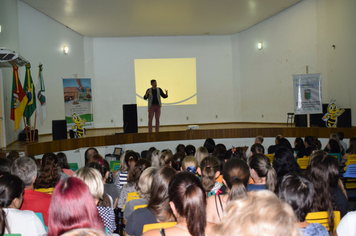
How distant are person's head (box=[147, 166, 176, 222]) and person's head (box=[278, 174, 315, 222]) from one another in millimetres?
660

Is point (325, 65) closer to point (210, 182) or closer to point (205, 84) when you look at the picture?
point (205, 84)

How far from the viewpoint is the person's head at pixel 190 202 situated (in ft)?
4.64

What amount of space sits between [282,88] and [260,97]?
1099 mm

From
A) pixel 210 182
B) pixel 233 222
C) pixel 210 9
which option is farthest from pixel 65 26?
pixel 233 222

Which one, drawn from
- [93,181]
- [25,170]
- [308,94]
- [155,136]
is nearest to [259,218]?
[93,181]

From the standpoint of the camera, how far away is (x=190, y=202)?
143 centimetres

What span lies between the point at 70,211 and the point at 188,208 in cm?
52

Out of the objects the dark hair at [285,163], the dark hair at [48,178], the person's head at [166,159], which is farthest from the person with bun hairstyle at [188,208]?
the person's head at [166,159]

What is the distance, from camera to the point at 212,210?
6.57ft

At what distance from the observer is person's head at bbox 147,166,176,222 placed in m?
1.88

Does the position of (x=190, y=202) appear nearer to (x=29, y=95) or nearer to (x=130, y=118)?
(x=29, y=95)

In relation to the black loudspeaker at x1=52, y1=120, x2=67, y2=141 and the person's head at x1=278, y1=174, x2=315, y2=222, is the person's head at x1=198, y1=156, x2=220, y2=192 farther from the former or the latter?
the black loudspeaker at x1=52, y1=120, x2=67, y2=141

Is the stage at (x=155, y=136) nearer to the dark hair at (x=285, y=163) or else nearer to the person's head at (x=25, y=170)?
the person's head at (x=25, y=170)

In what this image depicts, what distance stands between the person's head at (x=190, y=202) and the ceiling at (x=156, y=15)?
747 cm
